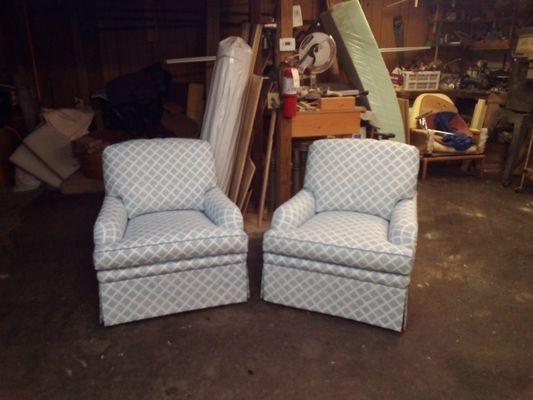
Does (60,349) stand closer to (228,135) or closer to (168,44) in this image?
(228,135)

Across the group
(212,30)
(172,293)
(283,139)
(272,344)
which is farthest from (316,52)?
(272,344)

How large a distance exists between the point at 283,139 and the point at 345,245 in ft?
4.18

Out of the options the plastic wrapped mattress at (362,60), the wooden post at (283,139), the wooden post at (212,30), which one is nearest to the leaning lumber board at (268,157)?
the wooden post at (283,139)

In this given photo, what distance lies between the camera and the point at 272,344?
6.53 ft

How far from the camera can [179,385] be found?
5.73ft

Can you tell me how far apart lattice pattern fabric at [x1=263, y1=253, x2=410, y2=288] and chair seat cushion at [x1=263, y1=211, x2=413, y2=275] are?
0.09 ft

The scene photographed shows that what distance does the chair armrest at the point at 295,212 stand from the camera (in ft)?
7.19

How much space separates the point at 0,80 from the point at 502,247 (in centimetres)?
477

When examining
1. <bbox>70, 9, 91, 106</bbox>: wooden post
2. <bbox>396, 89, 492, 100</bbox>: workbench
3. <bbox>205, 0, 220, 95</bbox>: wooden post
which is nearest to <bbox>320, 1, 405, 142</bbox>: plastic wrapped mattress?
<bbox>396, 89, 492, 100</bbox>: workbench

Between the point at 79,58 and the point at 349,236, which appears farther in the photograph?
the point at 79,58

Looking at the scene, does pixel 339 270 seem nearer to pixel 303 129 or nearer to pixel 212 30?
pixel 303 129

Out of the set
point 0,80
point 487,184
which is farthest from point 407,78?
point 0,80

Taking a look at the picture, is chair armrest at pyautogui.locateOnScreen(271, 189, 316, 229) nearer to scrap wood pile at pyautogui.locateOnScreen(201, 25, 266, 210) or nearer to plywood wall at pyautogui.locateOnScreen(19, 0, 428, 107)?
scrap wood pile at pyautogui.locateOnScreen(201, 25, 266, 210)

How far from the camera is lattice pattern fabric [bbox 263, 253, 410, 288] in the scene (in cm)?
199
